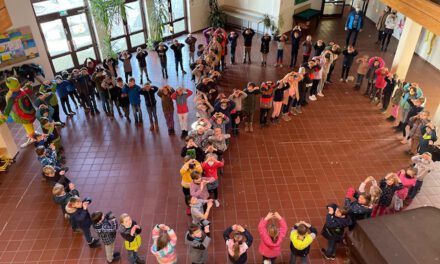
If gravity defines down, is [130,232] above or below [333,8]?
below

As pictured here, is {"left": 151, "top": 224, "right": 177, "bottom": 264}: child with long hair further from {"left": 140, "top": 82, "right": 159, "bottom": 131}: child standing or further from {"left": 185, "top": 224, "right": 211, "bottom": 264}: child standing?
{"left": 140, "top": 82, "right": 159, "bottom": 131}: child standing

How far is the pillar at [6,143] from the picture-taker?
306 inches

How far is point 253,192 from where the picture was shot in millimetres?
7016

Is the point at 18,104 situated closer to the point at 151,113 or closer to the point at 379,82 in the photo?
the point at 151,113

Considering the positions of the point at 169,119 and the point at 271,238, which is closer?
the point at 271,238

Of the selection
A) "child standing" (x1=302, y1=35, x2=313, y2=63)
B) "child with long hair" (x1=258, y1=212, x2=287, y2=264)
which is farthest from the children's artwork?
"child with long hair" (x1=258, y1=212, x2=287, y2=264)

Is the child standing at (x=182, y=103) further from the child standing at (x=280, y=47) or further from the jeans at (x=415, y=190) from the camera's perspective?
the jeans at (x=415, y=190)

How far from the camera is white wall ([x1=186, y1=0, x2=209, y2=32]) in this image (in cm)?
1406

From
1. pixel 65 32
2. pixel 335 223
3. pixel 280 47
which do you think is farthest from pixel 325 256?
pixel 65 32

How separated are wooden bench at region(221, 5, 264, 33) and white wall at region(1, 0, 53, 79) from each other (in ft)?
24.7

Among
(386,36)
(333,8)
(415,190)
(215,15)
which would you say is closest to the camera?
(415,190)

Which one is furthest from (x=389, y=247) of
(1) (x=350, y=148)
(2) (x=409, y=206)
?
(1) (x=350, y=148)

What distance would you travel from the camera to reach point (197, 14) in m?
14.4

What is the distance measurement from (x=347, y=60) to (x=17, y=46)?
9769mm
